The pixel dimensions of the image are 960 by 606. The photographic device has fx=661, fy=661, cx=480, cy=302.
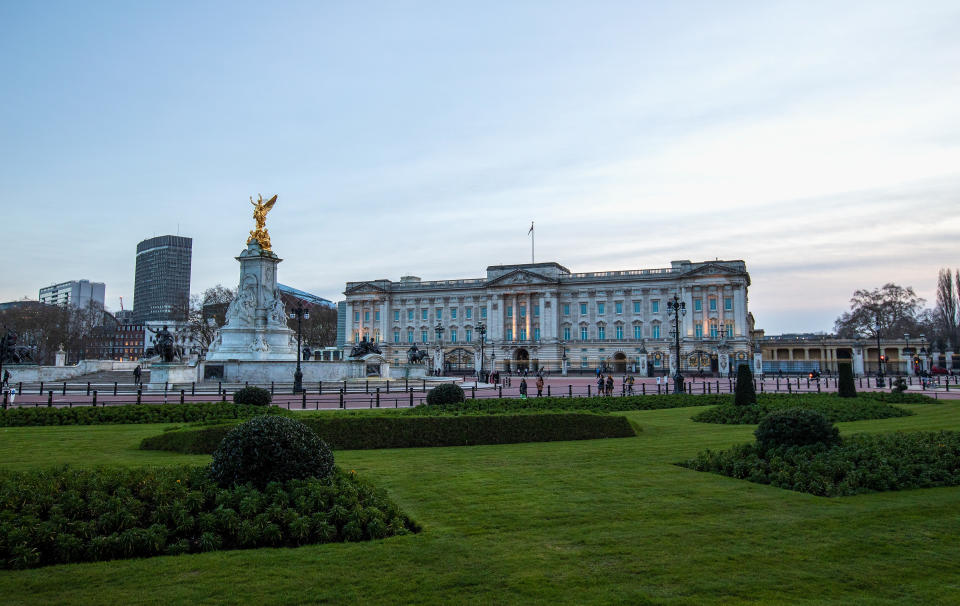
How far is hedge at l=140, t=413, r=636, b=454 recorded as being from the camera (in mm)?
15420

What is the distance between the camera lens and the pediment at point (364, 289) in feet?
387

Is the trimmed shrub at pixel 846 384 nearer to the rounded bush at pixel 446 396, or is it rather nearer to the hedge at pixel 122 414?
the rounded bush at pixel 446 396

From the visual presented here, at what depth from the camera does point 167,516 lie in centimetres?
841

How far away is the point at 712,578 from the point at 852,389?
28032 millimetres

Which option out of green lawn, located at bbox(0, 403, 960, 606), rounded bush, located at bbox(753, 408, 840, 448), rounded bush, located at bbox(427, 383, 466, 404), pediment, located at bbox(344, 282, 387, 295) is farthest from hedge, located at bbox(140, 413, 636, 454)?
pediment, located at bbox(344, 282, 387, 295)

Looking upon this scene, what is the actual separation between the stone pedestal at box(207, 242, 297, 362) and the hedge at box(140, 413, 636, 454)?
1338 inches

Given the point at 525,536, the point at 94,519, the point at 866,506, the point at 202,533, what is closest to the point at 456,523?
the point at 525,536

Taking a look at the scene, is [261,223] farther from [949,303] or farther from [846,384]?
[949,303]

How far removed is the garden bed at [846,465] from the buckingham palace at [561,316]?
3005 inches

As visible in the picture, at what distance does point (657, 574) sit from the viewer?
7.01 metres

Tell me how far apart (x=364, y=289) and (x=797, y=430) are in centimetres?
10892

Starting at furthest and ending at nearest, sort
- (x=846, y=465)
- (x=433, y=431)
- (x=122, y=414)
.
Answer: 1. (x=122, y=414)
2. (x=433, y=431)
3. (x=846, y=465)

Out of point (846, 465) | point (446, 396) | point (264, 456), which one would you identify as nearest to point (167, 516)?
point (264, 456)

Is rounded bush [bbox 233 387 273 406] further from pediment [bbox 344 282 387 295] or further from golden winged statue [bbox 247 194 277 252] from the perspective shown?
pediment [bbox 344 282 387 295]
